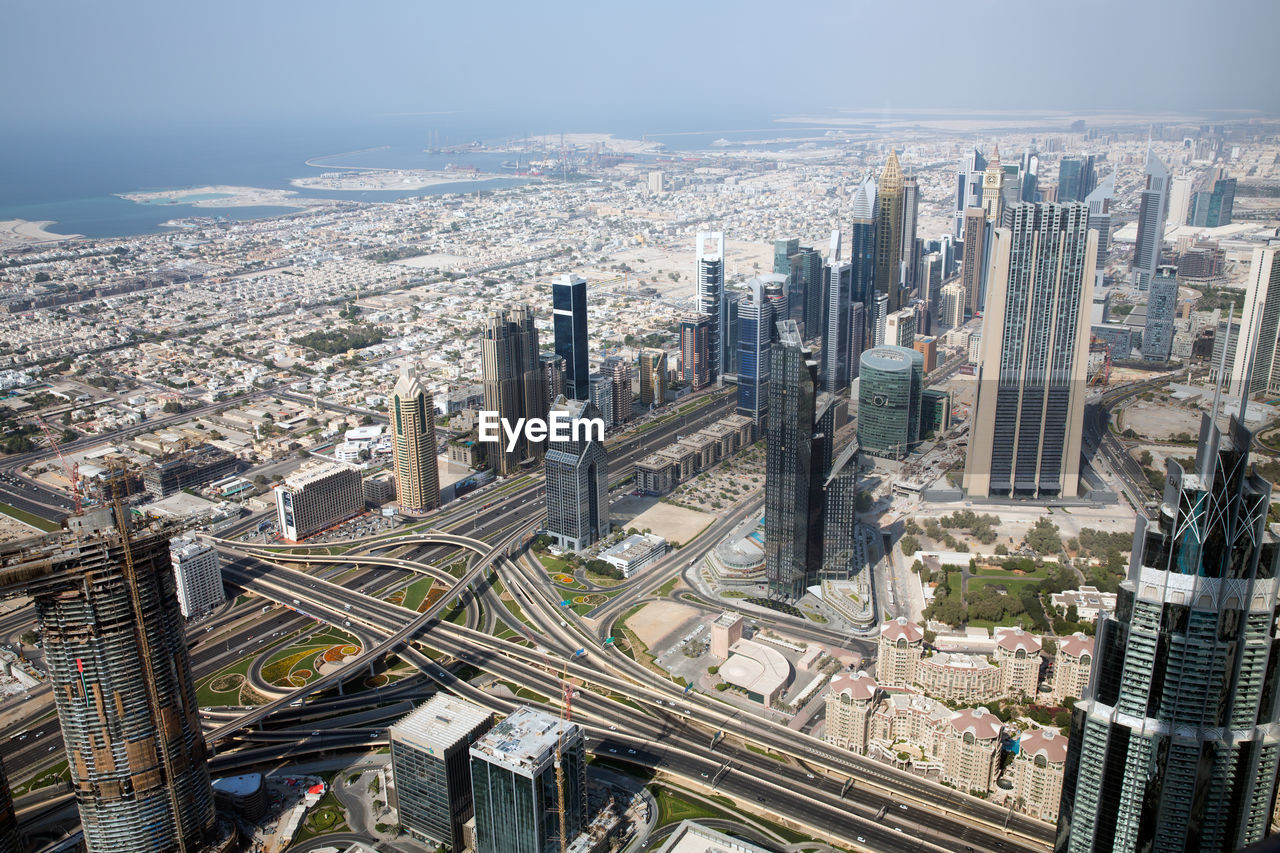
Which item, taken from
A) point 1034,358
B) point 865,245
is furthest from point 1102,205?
point 1034,358

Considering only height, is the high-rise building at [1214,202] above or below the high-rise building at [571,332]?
above

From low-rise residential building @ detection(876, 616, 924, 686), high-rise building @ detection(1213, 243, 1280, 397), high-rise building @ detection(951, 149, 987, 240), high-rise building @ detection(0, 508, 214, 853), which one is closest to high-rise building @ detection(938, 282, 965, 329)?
high-rise building @ detection(951, 149, 987, 240)

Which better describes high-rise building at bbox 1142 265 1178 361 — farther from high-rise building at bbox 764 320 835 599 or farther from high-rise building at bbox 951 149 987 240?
high-rise building at bbox 764 320 835 599

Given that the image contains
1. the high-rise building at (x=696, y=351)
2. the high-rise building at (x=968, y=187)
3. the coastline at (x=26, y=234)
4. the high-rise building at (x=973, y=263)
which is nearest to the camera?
the high-rise building at (x=696, y=351)

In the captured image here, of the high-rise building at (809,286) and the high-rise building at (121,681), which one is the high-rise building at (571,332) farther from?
the high-rise building at (121,681)

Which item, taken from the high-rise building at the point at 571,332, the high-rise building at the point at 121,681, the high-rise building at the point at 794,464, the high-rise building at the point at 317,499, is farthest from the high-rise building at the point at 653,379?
the high-rise building at the point at 121,681

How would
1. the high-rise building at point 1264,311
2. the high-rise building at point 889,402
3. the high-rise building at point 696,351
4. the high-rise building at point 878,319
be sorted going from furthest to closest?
the high-rise building at point 696,351 → the high-rise building at point 878,319 → the high-rise building at point 889,402 → the high-rise building at point 1264,311
